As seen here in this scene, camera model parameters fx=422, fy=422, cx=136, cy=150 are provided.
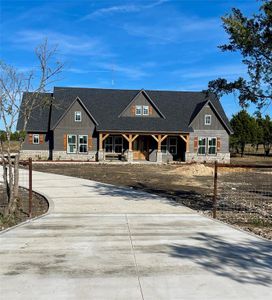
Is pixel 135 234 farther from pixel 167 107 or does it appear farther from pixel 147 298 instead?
pixel 167 107

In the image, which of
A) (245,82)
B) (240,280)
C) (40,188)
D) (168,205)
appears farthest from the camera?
(40,188)

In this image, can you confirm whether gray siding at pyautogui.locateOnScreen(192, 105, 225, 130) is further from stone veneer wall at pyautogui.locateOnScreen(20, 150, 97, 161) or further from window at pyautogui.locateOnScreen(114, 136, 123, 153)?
stone veneer wall at pyautogui.locateOnScreen(20, 150, 97, 161)

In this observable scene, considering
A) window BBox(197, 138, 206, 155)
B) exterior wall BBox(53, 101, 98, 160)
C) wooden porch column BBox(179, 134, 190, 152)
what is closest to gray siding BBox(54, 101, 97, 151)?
exterior wall BBox(53, 101, 98, 160)

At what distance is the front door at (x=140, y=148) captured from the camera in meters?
41.3

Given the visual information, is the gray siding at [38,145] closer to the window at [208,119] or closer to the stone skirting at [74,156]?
the stone skirting at [74,156]

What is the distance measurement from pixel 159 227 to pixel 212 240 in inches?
61.4

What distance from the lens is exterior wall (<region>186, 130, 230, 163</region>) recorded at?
40281mm

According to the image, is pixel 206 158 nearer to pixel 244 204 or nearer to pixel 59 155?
pixel 59 155

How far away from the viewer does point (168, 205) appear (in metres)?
12.7

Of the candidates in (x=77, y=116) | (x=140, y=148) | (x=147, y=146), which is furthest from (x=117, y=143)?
(x=77, y=116)

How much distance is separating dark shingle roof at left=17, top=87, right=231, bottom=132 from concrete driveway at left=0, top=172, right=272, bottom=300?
28606 millimetres

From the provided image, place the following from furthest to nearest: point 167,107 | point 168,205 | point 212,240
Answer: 1. point 167,107
2. point 168,205
3. point 212,240

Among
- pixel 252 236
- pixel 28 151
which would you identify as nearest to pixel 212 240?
pixel 252 236

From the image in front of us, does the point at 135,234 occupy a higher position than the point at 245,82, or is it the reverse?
the point at 245,82
